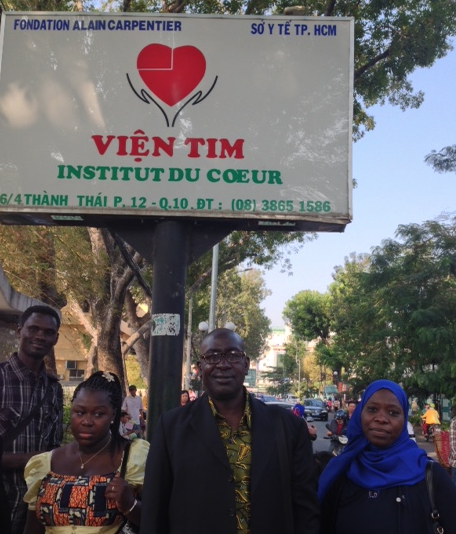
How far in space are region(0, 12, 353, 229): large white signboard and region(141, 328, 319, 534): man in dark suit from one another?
2740mm

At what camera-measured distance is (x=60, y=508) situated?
2.83 meters

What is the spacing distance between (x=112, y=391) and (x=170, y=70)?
3415mm

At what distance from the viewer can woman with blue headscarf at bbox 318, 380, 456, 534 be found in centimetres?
281

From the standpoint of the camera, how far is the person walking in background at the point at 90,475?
111 inches

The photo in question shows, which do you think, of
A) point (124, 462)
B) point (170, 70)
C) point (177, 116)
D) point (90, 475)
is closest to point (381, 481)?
point (124, 462)

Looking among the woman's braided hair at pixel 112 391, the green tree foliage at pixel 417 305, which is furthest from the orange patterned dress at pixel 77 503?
the green tree foliage at pixel 417 305

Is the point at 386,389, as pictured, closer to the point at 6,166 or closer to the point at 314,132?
the point at 314,132

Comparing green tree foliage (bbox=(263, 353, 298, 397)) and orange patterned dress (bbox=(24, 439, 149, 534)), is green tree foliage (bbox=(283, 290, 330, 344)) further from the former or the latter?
orange patterned dress (bbox=(24, 439, 149, 534))

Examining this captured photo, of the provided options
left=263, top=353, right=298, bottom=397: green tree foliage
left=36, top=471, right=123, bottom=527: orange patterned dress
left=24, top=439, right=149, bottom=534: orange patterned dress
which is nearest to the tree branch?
left=24, top=439, right=149, bottom=534: orange patterned dress

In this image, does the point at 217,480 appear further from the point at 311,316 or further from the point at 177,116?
the point at 311,316

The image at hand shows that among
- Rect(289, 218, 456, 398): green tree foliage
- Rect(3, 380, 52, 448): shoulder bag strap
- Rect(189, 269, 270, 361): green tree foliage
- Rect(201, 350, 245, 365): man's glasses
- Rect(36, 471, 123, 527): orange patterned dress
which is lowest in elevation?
Rect(36, 471, 123, 527): orange patterned dress

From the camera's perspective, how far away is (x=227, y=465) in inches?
104

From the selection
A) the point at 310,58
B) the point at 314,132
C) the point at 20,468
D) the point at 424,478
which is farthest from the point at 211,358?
Answer: the point at 310,58

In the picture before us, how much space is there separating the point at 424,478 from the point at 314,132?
11.3 feet
